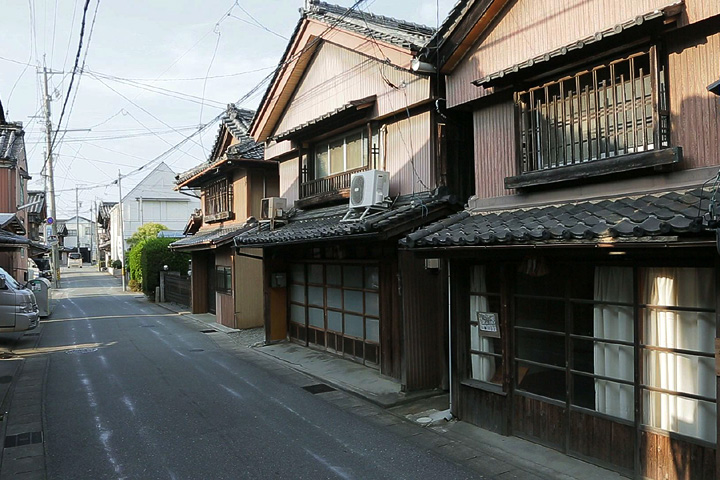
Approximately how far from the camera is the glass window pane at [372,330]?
12219 millimetres

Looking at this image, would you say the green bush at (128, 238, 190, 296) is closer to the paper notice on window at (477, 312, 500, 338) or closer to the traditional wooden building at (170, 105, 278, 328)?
the traditional wooden building at (170, 105, 278, 328)

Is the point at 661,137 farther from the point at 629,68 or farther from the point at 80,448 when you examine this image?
the point at 80,448

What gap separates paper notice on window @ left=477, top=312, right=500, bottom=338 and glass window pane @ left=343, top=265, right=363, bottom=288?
4.91 meters

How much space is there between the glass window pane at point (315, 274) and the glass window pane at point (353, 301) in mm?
1512

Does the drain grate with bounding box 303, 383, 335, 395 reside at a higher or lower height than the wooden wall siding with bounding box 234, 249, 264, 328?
lower

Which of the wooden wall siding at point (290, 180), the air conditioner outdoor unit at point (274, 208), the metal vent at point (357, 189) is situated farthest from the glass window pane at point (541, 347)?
the wooden wall siding at point (290, 180)

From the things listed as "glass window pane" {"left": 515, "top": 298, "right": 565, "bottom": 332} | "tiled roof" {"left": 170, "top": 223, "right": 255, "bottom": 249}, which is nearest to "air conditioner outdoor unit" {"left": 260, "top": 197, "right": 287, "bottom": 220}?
"tiled roof" {"left": 170, "top": 223, "right": 255, "bottom": 249}

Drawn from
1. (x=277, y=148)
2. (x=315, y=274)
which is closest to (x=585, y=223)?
(x=315, y=274)

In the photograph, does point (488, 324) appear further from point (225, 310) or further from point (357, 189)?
point (225, 310)

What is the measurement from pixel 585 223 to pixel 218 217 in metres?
19.7

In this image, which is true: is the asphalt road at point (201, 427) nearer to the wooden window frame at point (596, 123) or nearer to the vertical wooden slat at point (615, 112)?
the wooden window frame at point (596, 123)

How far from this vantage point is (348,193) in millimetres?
13164

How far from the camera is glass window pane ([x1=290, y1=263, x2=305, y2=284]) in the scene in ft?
51.9

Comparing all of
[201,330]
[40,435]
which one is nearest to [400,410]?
[40,435]
